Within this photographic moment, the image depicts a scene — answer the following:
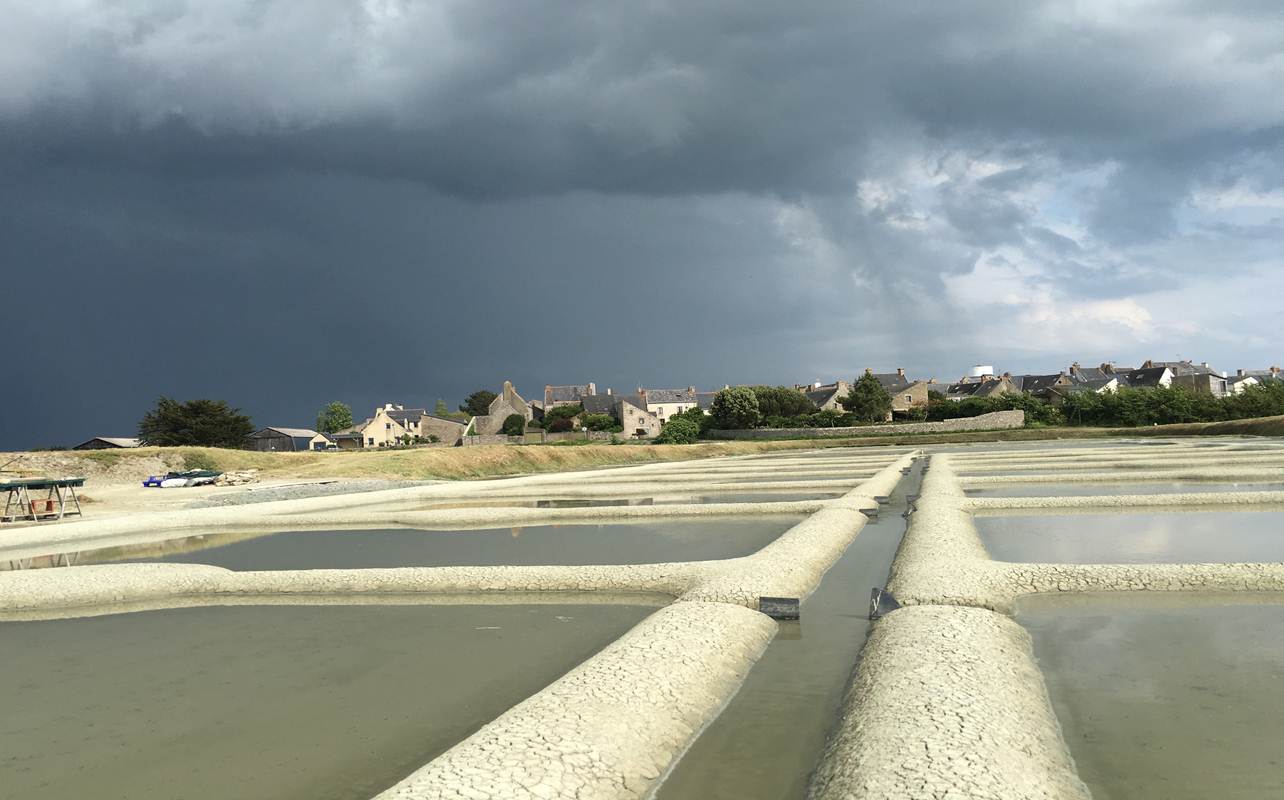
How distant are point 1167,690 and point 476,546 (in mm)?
12211

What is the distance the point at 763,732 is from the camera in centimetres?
575

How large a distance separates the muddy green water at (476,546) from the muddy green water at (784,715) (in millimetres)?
4361

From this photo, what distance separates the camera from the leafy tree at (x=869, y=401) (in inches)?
3369

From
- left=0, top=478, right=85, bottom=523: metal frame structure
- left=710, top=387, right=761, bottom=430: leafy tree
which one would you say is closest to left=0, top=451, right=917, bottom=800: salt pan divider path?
left=0, top=478, right=85, bottom=523: metal frame structure

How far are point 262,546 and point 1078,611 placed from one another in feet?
52.1

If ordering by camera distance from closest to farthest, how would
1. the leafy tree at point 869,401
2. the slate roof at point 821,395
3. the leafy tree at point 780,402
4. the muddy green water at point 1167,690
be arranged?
1. the muddy green water at point 1167,690
2. the leafy tree at point 869,401
3. the leafy tree at point 780,402
4. the slate roof at point 821,395

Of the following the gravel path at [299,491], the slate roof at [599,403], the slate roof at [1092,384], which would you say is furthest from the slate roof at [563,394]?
the gravel path at [299,491]

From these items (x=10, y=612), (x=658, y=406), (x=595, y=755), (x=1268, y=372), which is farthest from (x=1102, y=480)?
(x=1268, y=372)

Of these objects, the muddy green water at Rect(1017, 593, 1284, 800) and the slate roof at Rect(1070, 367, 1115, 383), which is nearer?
the muddy green water at Rect(1017, 593, 1284, 800)

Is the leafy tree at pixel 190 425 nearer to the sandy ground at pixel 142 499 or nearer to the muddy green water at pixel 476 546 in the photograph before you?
the sandy ground at pixel 142 499

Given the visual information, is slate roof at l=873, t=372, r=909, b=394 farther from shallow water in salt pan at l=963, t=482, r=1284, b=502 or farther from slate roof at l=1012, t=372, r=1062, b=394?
shallow water in salt pan at l=963, t=482, r=1284, b=502

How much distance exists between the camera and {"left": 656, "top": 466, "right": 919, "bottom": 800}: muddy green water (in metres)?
4.91

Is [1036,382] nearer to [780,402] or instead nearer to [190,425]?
[780,402]

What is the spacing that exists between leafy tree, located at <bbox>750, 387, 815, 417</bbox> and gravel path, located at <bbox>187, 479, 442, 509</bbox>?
57311 millimetres
